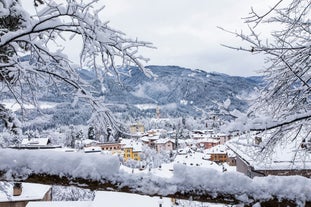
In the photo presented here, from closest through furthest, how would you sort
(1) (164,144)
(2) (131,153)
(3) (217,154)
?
1. (3) (217,154)
2. (2) (131,153)
3. (1) (164,144)

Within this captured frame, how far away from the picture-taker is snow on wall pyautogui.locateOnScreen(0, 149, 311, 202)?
1.44 metres

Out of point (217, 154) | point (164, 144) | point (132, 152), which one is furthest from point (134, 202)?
point (164, 144)

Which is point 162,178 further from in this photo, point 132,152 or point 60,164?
point 132,152

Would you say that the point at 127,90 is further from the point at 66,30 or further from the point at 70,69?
the point at 66,30

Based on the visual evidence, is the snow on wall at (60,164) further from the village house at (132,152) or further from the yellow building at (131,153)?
the yellow building at (131,153)

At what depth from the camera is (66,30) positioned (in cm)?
287

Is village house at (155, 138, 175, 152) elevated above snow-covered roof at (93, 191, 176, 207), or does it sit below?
below

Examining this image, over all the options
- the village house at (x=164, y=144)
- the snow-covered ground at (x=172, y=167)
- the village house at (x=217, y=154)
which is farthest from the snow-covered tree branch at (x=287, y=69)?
the village house at (x=164, y=144)

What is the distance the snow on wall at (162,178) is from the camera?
1439 mm

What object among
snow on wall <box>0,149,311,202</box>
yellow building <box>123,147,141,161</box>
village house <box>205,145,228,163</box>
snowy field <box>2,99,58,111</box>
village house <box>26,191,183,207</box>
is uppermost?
snowy field <box>2,99,58,111</box>

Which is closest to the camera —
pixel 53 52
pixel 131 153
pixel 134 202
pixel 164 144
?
pixel 53 52

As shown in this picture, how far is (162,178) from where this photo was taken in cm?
147

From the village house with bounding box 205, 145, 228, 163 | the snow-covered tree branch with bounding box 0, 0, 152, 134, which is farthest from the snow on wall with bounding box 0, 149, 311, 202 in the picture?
the village house with bounding box 205, 145, 228, 163

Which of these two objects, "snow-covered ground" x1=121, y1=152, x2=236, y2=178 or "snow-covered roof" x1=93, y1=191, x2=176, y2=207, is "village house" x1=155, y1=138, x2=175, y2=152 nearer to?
"snow-covered ground" x1=121, y1=152, x2=236, y2=178
